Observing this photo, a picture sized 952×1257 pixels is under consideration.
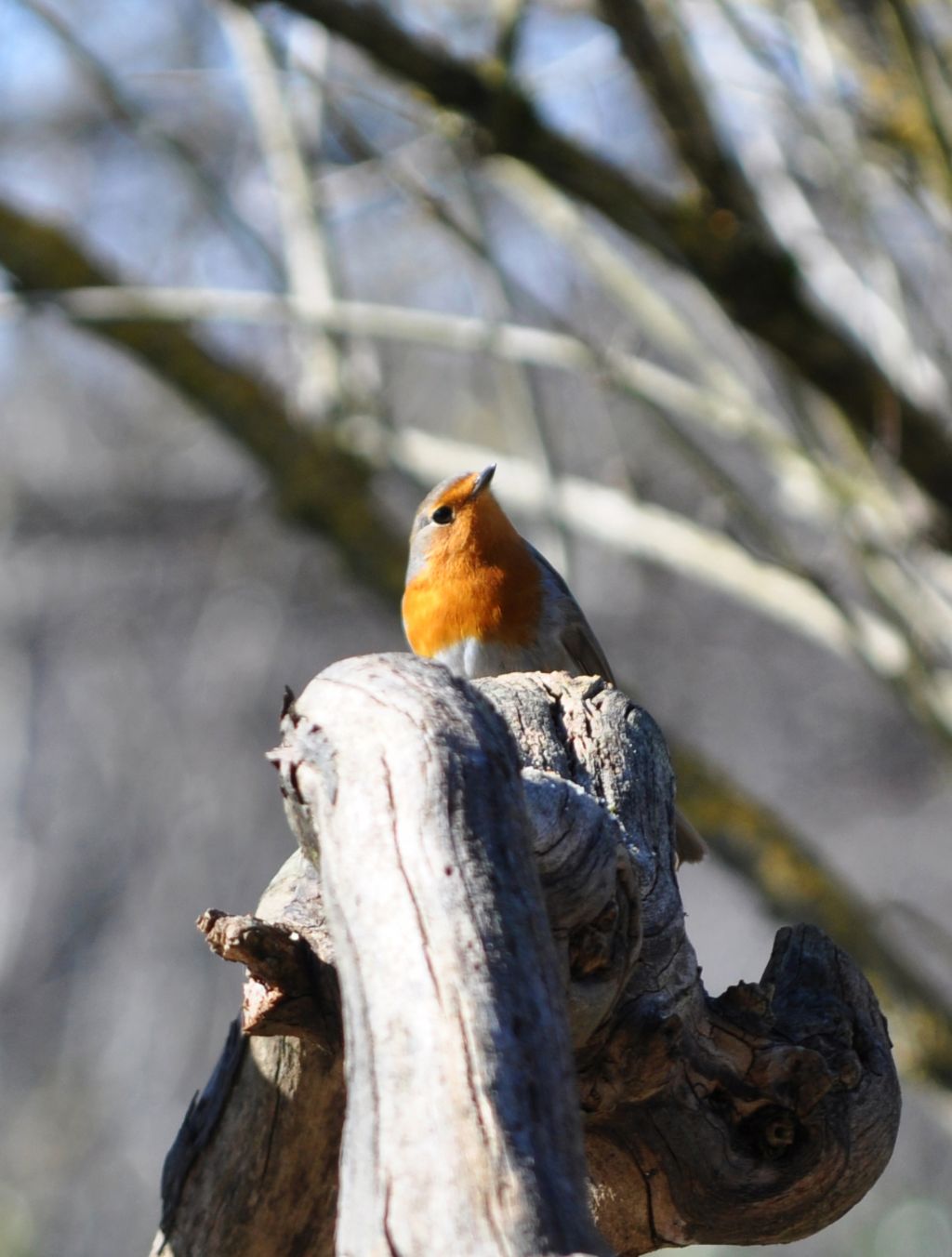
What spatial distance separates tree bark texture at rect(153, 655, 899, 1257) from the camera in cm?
160

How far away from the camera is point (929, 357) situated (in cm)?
521

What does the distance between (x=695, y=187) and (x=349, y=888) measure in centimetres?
349

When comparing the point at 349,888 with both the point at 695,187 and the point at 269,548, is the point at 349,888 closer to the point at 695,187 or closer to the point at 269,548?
the point at 695,187

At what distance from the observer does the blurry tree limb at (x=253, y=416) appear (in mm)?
6215

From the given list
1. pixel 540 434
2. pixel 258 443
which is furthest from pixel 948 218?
pixel 258 443

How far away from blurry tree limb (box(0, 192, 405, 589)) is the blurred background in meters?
0.02

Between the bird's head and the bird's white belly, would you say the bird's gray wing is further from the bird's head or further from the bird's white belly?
the bird's head

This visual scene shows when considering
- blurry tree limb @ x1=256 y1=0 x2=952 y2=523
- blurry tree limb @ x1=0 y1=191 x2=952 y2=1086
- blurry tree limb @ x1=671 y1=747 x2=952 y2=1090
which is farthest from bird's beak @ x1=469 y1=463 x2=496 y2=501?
blurry tree limb @ x1=671 y1=747 x2=952 y2=1090

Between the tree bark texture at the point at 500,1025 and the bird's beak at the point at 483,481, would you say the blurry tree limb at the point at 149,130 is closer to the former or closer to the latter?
the bird's beak at the point at 483,481

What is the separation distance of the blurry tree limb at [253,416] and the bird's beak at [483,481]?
0.93 metres

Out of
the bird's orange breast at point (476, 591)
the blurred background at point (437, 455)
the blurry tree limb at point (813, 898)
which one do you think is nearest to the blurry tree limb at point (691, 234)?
the blurred background at point (437, 455)

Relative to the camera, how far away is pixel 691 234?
14.9 ft

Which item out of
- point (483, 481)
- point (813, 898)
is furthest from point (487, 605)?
point (813, 898)

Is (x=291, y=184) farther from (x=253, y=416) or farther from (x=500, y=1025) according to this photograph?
(x=500, y=1025)
